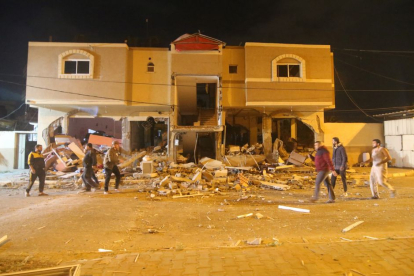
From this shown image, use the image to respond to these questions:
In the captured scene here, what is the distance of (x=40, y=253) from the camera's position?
395 cm

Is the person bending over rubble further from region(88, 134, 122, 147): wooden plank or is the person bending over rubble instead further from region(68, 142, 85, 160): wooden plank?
region(88, 134, 122, 147): wooden plank

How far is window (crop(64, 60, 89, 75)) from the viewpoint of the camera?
52.9 feet

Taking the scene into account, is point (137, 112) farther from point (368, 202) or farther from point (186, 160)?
point (368, 202)

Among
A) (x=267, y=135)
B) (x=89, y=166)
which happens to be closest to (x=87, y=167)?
(x=89, y=166)

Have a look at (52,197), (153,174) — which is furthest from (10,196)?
(153,174)

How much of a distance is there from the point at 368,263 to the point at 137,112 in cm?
1579

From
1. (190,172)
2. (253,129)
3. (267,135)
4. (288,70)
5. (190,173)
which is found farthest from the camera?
(253,129)

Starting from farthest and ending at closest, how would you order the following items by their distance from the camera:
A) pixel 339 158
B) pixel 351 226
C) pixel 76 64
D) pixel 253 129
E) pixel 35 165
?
1. pixel 253 129
2. pixel 76 64
3. pixel 35 165
4. pixel 339 158
5. pixel 351 226

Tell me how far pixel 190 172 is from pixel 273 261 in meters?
10.4

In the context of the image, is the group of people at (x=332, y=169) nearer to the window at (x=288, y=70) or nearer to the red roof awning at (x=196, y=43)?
the window at (x=288, y=70)

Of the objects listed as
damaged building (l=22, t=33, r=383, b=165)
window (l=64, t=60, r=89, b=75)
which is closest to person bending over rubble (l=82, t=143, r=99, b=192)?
damaged building (l=22, t=33, r=383, b=165)

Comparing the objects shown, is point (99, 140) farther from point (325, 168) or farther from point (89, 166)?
point (325, 168)

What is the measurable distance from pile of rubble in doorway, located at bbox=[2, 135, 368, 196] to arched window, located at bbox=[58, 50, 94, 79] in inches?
148

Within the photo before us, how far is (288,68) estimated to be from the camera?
55.0 ft
